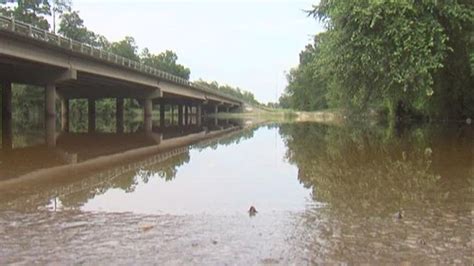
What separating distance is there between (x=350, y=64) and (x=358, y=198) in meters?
17.9

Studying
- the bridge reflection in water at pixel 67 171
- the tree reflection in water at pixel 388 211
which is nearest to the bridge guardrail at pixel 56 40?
the bridge reflection in water at pixel 67 171

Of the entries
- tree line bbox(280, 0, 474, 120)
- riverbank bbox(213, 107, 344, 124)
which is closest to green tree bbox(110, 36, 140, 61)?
riverbank bbox(213, 107, 344, 124)

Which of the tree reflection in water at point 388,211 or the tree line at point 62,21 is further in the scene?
the tree line at point 62,21

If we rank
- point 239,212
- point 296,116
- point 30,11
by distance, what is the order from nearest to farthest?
point 239,212
point 30,11
point 296,116

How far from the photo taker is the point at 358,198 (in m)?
10.3

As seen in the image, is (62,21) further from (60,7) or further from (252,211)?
(252,211)

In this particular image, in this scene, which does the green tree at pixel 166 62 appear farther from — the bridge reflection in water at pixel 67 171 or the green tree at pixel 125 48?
the bridge reflection in water at pixel 67 171

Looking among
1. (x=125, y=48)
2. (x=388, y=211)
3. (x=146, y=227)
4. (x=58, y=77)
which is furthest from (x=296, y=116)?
(x=146, y=227)

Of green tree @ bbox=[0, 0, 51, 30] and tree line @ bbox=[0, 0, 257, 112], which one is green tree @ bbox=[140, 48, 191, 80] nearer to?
tree line @ bbox=[0, 0, 257, 112]

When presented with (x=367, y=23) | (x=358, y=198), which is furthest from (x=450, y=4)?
(x=358, y=198)

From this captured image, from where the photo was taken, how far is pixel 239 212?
29.9 feet

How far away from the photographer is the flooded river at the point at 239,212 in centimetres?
614

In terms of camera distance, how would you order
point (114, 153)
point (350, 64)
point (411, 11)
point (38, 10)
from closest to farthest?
point (114, 153), point (411, 11), point (350, 64), point (38, 10)

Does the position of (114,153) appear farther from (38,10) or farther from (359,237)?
(38,10)
